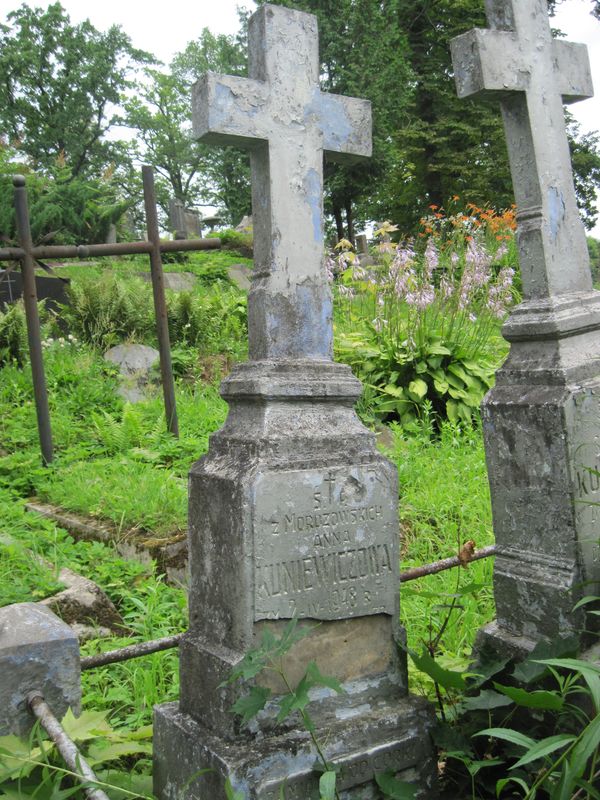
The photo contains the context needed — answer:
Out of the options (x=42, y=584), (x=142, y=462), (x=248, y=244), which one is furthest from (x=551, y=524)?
(x=248, y=244)

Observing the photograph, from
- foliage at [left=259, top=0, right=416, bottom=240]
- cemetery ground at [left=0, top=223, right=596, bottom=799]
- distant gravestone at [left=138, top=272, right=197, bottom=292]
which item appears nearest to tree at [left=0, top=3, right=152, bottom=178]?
foliage at [left=259, top=0, right=416, bottom=240]

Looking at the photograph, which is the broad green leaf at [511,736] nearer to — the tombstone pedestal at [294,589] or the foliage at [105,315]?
the tombstone pedestal at [294,589]

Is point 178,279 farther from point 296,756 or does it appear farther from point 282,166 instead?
point 296,756

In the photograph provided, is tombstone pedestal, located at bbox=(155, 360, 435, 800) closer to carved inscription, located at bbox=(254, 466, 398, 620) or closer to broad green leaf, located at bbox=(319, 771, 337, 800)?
carved inscription, located at bbox=(254, 466, 398, 620)

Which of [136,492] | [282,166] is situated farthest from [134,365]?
[282,166]

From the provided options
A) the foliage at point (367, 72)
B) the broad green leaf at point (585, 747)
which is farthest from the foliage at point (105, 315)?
the foliage at point (367, 72)

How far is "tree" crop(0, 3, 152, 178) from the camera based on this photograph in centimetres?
3192

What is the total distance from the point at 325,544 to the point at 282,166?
1173 mm

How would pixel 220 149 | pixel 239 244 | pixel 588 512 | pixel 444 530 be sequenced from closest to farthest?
pixel 588 512 < pixel 444 530 < pixel 239 244 < pixel 220 149

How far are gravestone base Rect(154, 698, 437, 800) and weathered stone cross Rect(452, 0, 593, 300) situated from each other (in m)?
1.49

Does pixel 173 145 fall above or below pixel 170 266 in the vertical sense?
above

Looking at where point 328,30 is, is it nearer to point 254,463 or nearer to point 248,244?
point 248,244

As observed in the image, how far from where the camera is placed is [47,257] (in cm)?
518

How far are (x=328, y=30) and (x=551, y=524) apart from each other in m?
19.4
